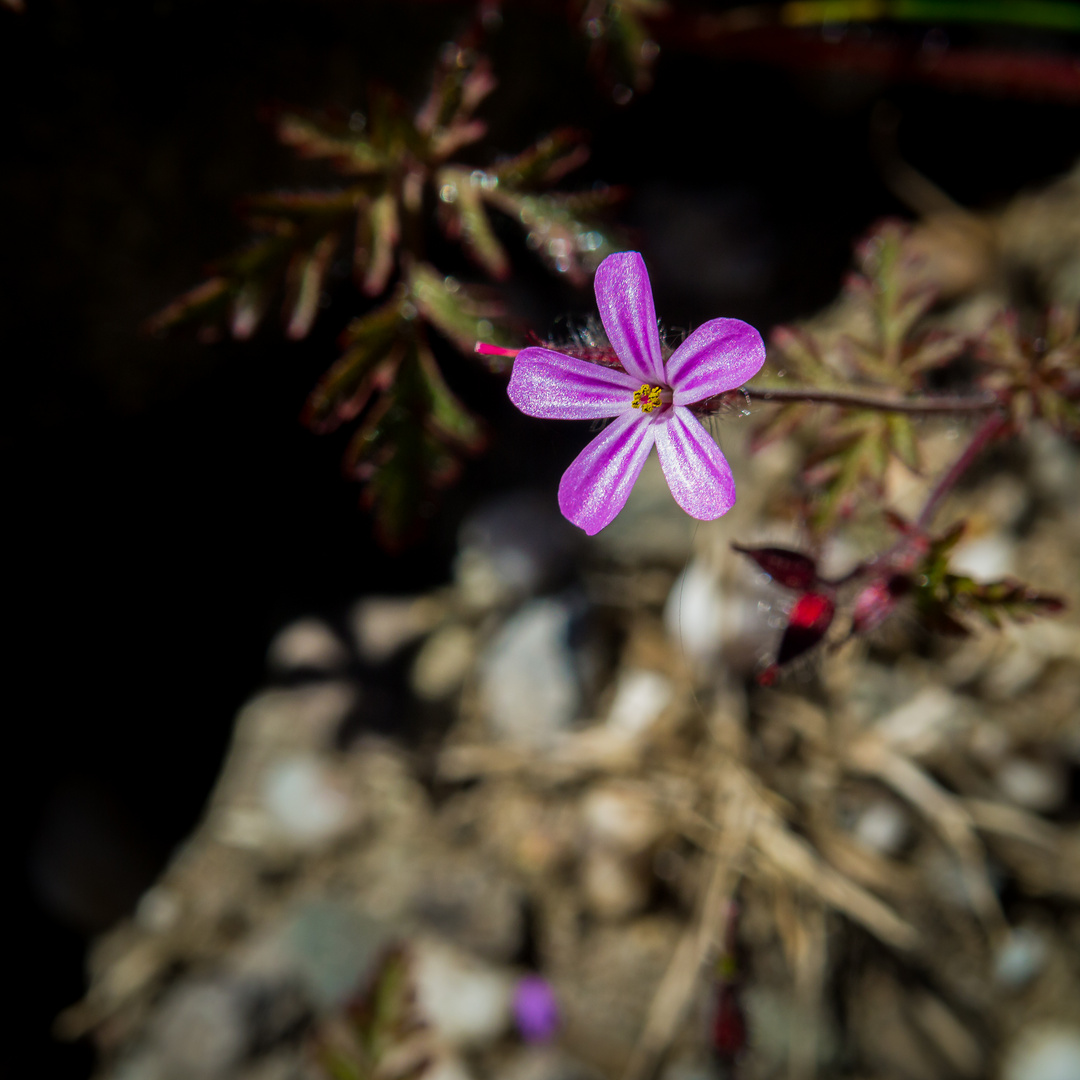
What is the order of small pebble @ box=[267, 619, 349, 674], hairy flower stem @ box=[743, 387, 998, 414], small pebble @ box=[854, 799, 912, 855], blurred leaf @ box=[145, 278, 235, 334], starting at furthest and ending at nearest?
small pebble @ box=[267, 619, 349, 674]
small pebble @ box=[854, 799, 912, 855]
blurred leaf @ box=[145, 278, 235, 334]
hairy flower stem @ box=[743, 387, 998, 414]

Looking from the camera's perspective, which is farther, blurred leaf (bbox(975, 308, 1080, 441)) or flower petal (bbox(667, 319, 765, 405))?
blurred leaf (bbox(975, 308, 1080, 441))

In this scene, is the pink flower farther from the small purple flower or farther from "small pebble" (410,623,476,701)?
the small purple flower

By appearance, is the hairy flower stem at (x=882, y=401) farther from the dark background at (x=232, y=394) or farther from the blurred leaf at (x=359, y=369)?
the dark background at (x=232, y=394)

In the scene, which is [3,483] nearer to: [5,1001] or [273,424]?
[273,424]

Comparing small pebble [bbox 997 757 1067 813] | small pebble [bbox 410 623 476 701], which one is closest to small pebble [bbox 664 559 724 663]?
small pebble [bbox 410 623 476 701]

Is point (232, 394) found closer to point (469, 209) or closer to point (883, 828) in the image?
point (469, 209)

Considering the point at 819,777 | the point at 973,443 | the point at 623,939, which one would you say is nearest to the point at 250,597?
the point at 623,939
